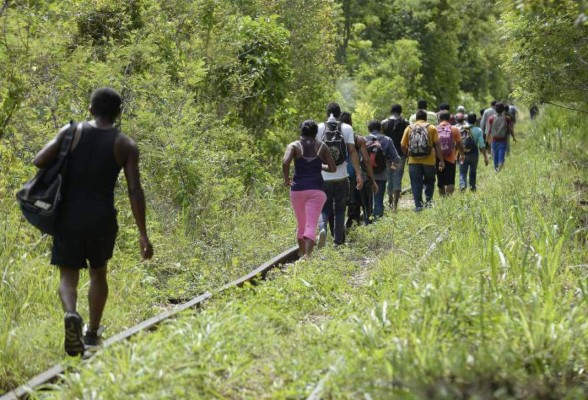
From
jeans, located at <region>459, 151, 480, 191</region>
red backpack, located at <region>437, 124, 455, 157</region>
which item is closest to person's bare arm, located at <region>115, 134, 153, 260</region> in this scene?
red backpack, located at <region>437, 124, 455, 157</region>

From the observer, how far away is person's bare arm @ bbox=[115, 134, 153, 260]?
23.7 ft

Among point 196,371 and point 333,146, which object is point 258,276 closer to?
point 333,146

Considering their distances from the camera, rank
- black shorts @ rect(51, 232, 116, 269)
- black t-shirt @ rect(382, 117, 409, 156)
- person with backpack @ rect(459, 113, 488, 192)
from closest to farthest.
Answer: black shorts @ rect(51, 232, 116, 269)
black t-shirt @ rect(382, 117, 409, 156)
person with backpack @ rect(459, 113, 488, 192)

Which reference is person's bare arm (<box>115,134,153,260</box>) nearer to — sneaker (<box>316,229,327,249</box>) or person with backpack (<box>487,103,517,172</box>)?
sneaker (<box>316,229,327,249</box>)

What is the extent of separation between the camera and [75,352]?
277 inches

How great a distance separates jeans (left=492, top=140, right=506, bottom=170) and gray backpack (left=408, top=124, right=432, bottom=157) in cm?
833

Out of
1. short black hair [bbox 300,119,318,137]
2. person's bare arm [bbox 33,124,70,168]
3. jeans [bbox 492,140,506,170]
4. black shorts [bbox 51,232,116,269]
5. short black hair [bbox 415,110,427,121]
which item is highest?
person's bare arm [bbox 33,124,70,168]

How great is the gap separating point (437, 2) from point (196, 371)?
3578cm

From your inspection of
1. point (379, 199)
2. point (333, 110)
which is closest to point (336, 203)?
point (333, 110)

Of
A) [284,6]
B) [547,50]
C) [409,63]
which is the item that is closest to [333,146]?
[547,50]

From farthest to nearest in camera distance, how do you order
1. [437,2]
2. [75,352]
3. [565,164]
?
[437,2] → [565,164] → [75,352]

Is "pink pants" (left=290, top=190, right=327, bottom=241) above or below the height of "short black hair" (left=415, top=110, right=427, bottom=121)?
below

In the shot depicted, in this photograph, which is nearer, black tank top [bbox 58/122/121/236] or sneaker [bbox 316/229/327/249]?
black tank top [bbox 58/122/121/236]

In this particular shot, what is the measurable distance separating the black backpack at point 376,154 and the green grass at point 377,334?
16.9 ft
